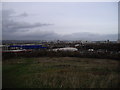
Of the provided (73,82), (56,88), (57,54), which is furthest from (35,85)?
(57,54)

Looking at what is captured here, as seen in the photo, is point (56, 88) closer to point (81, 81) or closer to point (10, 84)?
point (81, 81)

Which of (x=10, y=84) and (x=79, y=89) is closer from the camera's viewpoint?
(x=79, y=89)

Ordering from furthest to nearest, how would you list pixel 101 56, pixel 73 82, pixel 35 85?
1. pixel 101 56
2. pixel 73 82
3. pixel 35 85

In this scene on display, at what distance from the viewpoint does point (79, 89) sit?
1804 millimetres

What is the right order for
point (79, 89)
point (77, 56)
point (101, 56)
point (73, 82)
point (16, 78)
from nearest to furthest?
1. point (79, 89)
2. point (73, 82)
3. point (16, 78)
4. point (101, 56)
5. point (77, 56)

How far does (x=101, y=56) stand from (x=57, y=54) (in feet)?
7.56

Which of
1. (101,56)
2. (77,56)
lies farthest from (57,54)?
(101,56)

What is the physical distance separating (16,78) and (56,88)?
105 cm

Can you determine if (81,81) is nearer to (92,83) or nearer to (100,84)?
(92,83)

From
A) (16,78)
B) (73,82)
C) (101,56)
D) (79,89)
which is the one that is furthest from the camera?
(101,56)

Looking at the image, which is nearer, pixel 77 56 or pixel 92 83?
pixel 92 83

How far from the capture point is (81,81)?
2.09 m

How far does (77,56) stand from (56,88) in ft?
11.8

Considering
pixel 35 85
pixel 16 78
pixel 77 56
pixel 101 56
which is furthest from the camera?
pixel 77 56
